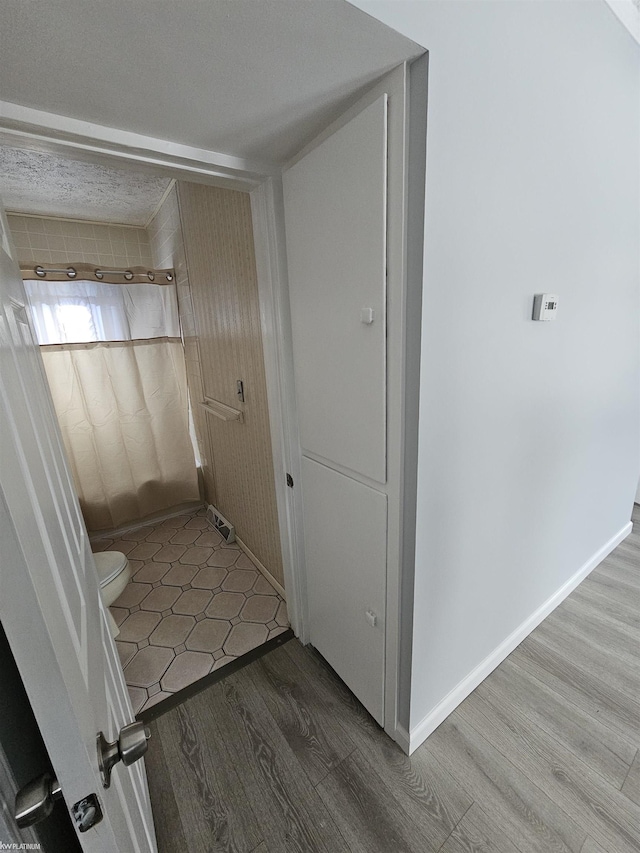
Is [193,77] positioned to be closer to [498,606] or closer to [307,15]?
[307,15]

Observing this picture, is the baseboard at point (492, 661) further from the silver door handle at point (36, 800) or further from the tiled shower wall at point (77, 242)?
the tiled shower wall at point (77, 242)

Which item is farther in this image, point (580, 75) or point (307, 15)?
point (580, 75)

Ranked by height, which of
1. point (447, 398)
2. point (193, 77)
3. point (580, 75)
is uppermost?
point (580, 75)

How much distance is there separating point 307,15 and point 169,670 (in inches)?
87.5

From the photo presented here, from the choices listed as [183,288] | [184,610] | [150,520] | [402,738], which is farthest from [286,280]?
[150,520]

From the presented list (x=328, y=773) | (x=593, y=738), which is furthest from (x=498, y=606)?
(x=328, y=773)

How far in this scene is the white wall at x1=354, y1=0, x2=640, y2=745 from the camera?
0.92 meters

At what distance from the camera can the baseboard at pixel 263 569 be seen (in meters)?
2.11

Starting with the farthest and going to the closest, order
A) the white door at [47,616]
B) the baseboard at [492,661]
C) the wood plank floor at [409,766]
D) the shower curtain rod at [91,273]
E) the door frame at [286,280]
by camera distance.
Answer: the shower curtain rod at [91,273], the baseboard at [492,661], the wood plank floor at [409,766], the door frame at [286,280], the white door at [47,616]

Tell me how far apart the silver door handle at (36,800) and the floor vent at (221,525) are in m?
2.23

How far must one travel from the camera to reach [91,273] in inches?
94.5

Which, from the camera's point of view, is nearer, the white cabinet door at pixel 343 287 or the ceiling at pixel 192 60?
the ceiling at pixel 192 60

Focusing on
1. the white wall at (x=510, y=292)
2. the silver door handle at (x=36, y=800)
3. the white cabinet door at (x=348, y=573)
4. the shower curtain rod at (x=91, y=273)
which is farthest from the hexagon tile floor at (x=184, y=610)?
the shower curtain rod at (x=91, y=273)

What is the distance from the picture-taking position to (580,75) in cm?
119
